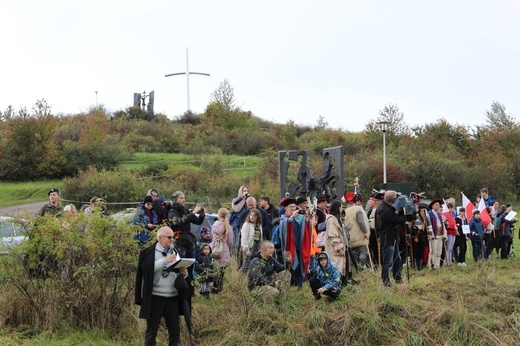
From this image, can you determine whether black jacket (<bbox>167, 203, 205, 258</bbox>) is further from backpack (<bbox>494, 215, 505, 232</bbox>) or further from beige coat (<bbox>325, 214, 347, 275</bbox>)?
backpack (<bbox>494, 215, 505, 232</bbox>)

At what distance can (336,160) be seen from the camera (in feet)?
67.3

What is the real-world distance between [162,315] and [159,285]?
41 cm

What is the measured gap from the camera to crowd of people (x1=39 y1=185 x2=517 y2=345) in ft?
28.2

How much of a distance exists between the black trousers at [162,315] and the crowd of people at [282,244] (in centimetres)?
1

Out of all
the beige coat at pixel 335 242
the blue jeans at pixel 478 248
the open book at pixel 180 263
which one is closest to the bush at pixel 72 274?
the open book at pixel 180 263

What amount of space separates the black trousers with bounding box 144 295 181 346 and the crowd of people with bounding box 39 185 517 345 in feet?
0.04

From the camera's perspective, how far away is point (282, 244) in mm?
12562

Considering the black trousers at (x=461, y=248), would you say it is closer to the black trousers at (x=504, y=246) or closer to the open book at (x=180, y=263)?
the black trousers at (x=504, y=246)

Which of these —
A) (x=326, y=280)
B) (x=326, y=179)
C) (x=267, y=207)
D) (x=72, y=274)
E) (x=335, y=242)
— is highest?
(x=326, y=179)

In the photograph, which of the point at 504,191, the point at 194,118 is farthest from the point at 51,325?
the point at 194,118

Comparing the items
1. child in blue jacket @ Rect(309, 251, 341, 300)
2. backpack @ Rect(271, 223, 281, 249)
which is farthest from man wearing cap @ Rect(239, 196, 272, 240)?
child in blue jacket @ Rect(309, 251, 341, 300)

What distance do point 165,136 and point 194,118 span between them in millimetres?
13930

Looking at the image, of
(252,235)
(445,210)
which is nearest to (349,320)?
(252,235)

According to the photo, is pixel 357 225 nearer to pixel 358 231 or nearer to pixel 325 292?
pixel 358 231
